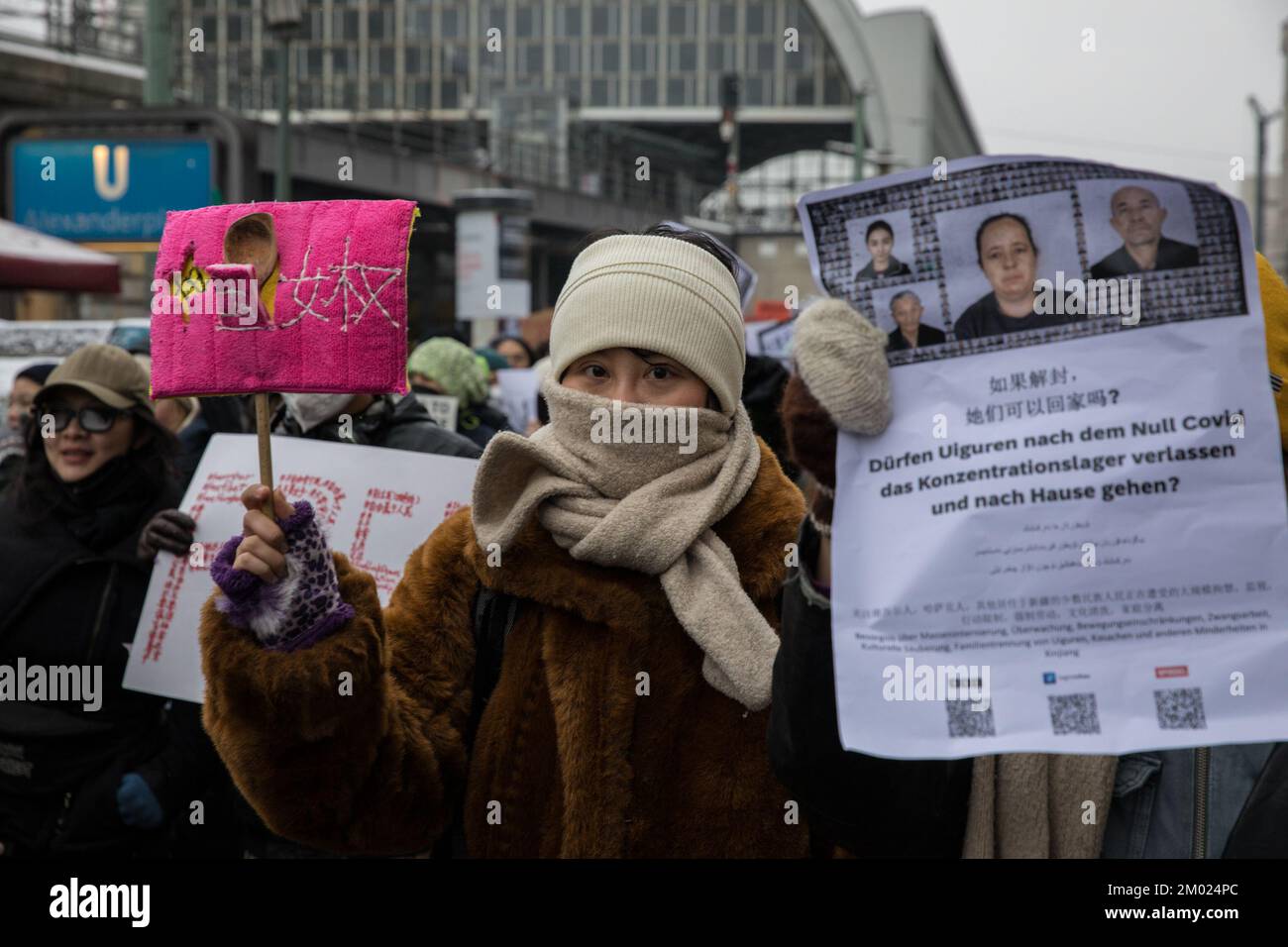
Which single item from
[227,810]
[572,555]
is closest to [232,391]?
[572,555]

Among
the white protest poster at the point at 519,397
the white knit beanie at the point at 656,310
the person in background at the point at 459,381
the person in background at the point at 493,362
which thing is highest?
the person in background at the point at 493,362

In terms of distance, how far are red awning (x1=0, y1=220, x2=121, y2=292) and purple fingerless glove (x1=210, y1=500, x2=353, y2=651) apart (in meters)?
7.88

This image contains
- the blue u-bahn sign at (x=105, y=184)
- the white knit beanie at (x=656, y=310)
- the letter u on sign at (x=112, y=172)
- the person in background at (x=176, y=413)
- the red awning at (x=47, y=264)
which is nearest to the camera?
the white knit beanie at (x=656, y=310)

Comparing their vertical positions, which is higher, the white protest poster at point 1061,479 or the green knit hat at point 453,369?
the green knit hat at point 453,369

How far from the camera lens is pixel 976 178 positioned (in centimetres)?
153

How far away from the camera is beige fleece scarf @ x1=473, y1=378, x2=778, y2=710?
2145mm

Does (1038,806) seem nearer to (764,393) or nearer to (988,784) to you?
(988,784)

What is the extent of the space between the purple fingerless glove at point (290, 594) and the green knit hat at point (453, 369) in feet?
14.1

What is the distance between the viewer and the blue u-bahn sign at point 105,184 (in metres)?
10.0

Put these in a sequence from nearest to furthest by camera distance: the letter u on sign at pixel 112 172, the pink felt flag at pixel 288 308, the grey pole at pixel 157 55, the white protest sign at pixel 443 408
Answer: the pink felt flag at pixel 288 308 → the white protest sign at pixel 443 408 → the letter u on sign at pixel 112 172 → the grey pole at pixel 157 55

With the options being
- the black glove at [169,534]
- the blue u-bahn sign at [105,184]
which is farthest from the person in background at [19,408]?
the blue u-bahn sign at [105,184]

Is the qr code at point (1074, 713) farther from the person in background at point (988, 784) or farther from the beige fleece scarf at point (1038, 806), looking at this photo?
the beige fleece scarf at point (1038, 806)

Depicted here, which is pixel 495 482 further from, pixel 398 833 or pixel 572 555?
pixel 398 833

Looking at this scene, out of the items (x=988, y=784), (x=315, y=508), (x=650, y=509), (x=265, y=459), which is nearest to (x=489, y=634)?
(x=650, y=509)
